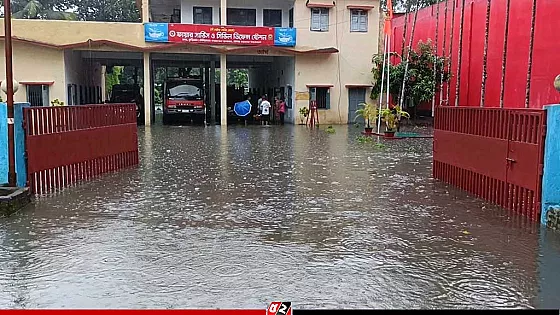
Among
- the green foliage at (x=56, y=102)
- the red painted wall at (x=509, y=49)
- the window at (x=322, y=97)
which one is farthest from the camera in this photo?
the window at (x=322, y=97)

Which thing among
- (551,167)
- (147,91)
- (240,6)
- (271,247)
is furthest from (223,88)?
(271,247)

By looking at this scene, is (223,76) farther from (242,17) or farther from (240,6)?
(240,6)

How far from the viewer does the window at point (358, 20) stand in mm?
30062

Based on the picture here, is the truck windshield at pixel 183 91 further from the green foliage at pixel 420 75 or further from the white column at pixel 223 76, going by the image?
the green foliage at pixel 420 75

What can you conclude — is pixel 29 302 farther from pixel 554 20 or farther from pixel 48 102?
pixel 48 102

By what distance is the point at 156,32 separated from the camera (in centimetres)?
2748

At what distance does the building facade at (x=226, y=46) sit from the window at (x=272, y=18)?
51 mm

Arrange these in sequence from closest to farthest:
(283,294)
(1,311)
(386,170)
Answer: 1. (1,311)
2. (283,294)
3. (386,170)

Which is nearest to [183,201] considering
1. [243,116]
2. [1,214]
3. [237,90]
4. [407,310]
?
[1,214]

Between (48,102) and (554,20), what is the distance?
71.1 ft

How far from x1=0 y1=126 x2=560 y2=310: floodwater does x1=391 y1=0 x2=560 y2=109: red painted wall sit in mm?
11772

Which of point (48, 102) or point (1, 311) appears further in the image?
point (48, 102)

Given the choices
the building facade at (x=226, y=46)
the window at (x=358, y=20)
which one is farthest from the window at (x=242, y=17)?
the window at (x=358, y=20)

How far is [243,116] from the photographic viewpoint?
32.0 meters
